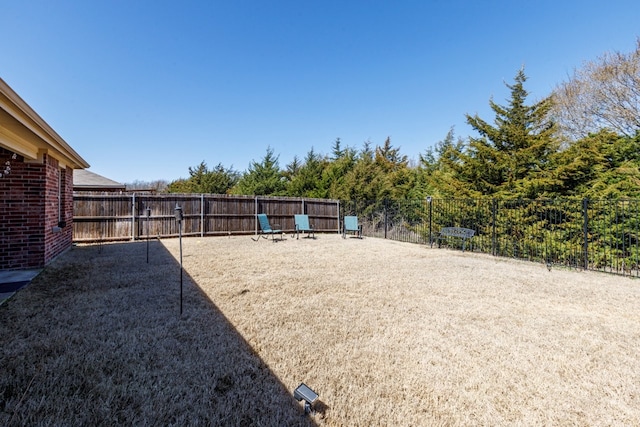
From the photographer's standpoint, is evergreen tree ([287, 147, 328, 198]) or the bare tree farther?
evergreen tree ([287, 147, 328, 198])

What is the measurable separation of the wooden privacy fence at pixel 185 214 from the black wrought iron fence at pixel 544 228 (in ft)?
12.3

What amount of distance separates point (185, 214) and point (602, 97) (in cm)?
1534

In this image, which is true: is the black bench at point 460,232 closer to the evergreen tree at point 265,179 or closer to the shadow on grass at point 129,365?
the shadow on grass at point 129,365

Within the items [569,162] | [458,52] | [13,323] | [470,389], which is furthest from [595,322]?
[458,52]

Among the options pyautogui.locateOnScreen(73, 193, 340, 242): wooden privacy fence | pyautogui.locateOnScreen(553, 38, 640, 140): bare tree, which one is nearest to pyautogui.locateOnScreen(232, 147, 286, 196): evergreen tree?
pyautogui.locateOnScreen(73, 193, 340, 242): wooden privacy fence

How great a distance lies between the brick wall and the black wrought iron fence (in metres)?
9.66

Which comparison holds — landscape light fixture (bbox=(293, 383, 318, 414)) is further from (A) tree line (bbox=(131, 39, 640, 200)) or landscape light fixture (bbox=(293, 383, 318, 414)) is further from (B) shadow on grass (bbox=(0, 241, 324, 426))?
(A) tree line (bbox=(131, 39, 640, 200))

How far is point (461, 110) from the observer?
11414 mm

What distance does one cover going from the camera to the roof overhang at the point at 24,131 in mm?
2840

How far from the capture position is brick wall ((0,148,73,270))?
191 inches

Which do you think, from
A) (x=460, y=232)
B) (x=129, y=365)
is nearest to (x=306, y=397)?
(x=129, y=365)

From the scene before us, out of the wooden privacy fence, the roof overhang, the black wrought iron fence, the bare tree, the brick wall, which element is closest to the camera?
the roof overhang

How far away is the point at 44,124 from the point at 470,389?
5725 mm

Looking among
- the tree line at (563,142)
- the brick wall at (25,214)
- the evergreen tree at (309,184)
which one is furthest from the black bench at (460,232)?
the brick wall at (25,214)
